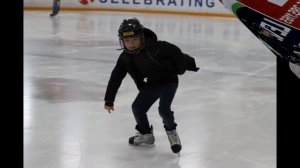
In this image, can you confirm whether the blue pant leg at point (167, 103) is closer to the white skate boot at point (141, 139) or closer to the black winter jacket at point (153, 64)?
the black winter jacket at point (153, 64)

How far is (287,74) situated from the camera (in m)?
0.77

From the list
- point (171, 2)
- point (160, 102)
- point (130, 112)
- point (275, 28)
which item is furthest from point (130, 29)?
point (171, 2)

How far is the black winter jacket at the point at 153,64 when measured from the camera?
107 inches

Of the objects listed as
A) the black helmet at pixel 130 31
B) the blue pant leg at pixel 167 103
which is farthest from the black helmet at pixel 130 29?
the blue pant leg at pixel 167 103

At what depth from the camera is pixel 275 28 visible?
1.97 feet

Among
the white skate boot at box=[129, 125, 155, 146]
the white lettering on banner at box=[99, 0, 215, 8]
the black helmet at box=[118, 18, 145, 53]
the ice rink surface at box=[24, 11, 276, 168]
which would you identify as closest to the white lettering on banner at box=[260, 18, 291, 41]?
the black helmet at box=[118, 18, 145, 53]

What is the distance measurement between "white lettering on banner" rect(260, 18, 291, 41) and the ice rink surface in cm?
204

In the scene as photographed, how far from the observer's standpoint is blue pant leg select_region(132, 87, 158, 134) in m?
2.91

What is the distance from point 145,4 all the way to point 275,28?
1331cm

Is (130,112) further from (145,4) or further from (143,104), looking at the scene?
(145,4)

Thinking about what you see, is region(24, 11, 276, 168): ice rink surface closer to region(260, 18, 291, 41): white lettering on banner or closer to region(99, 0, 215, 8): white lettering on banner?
region(260, 18, 291, 41): white lettering on banner

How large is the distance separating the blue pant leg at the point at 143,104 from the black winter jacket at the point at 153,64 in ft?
0.23
